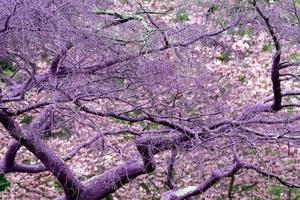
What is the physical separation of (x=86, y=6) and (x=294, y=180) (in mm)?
3663

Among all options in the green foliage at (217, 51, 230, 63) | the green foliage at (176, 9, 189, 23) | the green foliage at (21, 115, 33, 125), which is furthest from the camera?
the green foliage at (176, 9, 189, 23)

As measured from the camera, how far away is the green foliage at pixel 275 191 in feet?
21.9

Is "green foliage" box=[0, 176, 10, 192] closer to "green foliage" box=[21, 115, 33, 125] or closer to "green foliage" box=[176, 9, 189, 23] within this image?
"green foliage" box=[21, 115, 33, 125]

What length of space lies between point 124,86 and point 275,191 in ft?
9.30

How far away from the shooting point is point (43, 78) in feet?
15.6

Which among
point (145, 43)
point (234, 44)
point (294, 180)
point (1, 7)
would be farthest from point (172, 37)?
point (234, 44)

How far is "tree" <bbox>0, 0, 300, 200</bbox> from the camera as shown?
3943 millimetres

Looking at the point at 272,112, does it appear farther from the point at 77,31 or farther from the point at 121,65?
the point at 77,31

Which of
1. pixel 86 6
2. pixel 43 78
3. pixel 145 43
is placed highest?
pixel 86 6

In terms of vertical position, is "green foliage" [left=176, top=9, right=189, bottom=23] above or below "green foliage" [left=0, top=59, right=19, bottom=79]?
above

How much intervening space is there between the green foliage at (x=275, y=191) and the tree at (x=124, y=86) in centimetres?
170

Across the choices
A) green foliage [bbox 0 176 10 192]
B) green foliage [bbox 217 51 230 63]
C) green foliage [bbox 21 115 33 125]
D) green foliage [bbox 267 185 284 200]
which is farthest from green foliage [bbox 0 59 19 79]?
green foliage [bbox 217 51 230 63]

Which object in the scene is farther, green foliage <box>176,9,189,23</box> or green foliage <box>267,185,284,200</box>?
green foliage <box>176,9,189,23</box>

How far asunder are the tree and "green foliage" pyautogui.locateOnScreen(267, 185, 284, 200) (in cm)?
170
